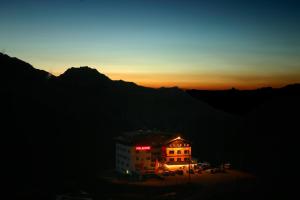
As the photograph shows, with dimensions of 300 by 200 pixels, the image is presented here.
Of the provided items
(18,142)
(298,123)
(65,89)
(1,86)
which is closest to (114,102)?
(65,89)

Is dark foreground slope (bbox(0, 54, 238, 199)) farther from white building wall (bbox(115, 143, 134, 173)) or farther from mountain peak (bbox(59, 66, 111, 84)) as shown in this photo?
white building wall (bbox(115, 143, 134, 173))

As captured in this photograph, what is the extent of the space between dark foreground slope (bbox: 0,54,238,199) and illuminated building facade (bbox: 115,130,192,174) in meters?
10.5

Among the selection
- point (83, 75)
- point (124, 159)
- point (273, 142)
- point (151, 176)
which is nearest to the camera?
point (151, 176)

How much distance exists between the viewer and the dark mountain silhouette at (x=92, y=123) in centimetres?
9494

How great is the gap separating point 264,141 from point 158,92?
5841 cm

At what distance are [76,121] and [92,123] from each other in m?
4.73

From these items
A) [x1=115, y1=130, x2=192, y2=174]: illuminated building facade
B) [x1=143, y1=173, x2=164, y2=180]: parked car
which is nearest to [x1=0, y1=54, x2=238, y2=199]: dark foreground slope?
[x1=115, y1=130, x2=192, y2=174]: illuminated building facade

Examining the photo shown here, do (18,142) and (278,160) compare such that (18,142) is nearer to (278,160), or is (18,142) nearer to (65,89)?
(65,89)

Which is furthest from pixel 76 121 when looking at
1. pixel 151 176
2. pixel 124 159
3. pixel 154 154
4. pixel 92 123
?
pixel 151 176

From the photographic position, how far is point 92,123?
12419 cm

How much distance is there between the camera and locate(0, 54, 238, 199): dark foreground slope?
93.4 metres

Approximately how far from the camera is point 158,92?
164750 mm

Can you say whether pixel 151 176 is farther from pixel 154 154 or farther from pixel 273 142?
pixel 273 142

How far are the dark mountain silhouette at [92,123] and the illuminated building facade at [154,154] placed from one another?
10630mm
